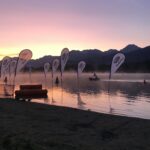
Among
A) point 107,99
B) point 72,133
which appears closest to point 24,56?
point 107,99

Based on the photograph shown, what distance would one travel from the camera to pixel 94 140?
13289 millimetres

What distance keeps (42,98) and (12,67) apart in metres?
23.5

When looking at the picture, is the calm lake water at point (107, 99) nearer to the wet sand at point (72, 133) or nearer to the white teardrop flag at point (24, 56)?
the white teardrop flag at point (24, 56)

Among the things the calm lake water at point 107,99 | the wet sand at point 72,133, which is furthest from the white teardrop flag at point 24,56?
the wet sand at point 72,133

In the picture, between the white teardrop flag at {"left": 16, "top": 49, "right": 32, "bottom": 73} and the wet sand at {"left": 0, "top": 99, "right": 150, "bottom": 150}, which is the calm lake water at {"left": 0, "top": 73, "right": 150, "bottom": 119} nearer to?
the white teardrop flag at {"left": 16, "top": 49, "right": 32, "bottom": 73}

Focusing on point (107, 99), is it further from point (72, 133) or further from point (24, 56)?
point (72, 133)

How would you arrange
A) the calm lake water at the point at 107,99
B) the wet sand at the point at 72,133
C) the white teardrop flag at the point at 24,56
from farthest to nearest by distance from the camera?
the white teardrop flag at the point at 24,56 → the calm lake water at the point at 107,99 → the wet sand at the point at 72,133

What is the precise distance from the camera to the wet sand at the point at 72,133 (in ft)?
40.4

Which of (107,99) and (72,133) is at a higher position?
(72,133)

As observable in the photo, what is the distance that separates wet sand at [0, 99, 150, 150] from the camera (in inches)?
484

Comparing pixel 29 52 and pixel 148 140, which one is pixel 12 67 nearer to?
pixel 29 52

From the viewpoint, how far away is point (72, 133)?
1455cm

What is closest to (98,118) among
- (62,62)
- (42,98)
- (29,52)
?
(42,98)

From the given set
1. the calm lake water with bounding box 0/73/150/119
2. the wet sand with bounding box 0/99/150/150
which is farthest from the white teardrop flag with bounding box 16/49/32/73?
the wet sand with bounding box 0/99/150/150
